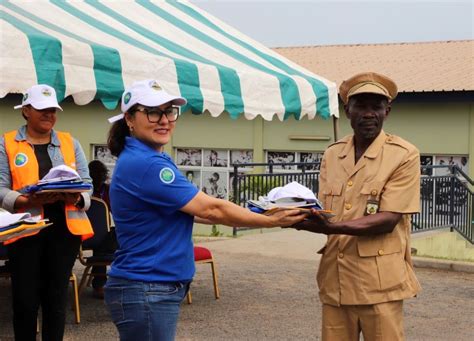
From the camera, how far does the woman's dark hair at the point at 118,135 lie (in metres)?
3.61

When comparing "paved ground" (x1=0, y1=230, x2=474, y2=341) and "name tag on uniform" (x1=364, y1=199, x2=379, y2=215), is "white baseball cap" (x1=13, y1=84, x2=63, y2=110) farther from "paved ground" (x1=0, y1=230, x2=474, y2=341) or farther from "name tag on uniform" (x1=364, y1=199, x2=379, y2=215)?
"name tag on uniform" (x1=364, y1=199, x2=379, y2=215)

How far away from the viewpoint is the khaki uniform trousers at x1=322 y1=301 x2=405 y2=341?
363 centimetres

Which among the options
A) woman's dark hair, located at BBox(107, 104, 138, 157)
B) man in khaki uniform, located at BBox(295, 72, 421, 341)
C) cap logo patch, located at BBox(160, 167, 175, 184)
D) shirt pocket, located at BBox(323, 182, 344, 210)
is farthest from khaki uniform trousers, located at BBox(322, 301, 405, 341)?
woman's dark hair, located at BBox(107, 104, 138, 157)

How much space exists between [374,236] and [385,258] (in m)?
0.11

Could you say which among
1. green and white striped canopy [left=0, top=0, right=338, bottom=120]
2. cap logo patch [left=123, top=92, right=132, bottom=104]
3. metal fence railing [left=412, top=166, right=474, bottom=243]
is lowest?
metal fence railing [left=412, top=166, right=474, bottom=243]

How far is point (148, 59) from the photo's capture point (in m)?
6.70

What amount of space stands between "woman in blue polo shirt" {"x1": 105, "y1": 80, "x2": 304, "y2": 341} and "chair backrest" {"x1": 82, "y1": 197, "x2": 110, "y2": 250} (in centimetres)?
382

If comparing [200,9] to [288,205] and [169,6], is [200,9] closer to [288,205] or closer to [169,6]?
[169,6]

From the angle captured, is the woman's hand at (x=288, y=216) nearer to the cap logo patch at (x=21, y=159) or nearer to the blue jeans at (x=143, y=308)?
the blue jeans at (x=143, y=308)

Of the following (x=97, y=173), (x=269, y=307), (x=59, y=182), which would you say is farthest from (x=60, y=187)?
(x=269, y=307)

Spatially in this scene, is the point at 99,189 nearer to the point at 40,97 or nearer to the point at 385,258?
the point at 40,97

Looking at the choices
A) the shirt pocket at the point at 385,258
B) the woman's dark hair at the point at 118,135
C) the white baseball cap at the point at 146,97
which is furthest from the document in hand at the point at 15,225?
the shirt pocket at the point at 385,258

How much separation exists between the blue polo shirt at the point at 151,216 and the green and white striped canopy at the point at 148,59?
7.88 ft

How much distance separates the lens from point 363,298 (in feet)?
11.9
